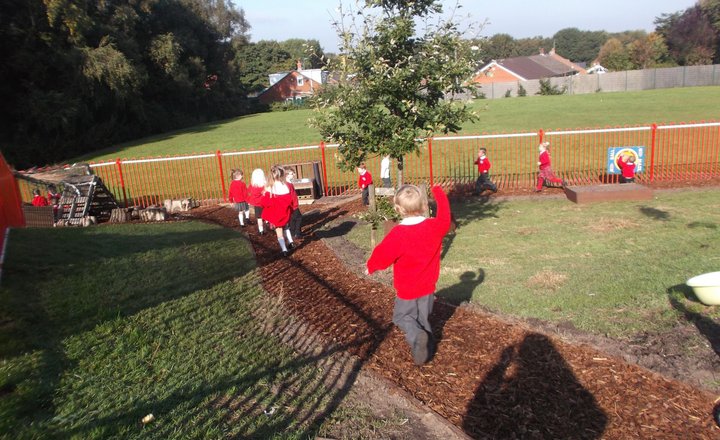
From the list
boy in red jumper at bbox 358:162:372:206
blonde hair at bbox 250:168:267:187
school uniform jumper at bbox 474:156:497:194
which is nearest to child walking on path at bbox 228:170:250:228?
blonde hair at bbox 250:168:267:187

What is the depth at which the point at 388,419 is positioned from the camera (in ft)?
13.4

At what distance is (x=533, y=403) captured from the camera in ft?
13.9

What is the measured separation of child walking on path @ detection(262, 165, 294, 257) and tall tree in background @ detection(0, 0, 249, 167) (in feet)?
99.3

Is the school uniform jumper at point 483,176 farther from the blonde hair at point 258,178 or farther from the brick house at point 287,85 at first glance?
the brick house at point 287,85

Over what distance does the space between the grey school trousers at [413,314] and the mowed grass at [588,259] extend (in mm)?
1675

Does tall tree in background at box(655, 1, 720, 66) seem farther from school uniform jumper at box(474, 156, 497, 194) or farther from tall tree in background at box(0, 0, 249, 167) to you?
school uniform jumper at box(474, 156, 497, 194)

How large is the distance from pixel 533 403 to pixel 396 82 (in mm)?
4737

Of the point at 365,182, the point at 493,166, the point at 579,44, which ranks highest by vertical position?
the point at 579,44

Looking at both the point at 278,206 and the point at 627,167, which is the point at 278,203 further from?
the point at 627,167

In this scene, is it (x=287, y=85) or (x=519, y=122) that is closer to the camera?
(x=519, y=122)

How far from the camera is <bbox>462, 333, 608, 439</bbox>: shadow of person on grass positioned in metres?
3.91

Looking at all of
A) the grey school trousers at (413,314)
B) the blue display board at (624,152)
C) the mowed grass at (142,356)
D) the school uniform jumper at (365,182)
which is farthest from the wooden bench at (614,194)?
the grey school trousers at (413,314)

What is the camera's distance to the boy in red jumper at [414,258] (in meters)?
4.38

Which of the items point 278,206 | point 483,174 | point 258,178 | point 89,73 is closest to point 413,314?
point 278,206
